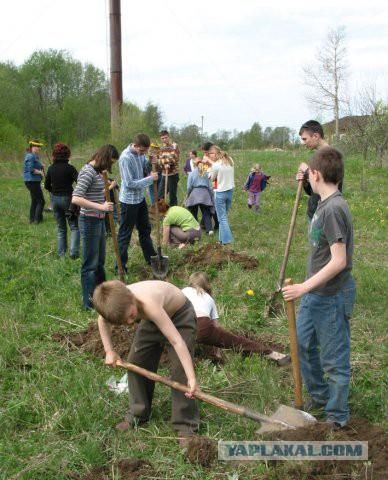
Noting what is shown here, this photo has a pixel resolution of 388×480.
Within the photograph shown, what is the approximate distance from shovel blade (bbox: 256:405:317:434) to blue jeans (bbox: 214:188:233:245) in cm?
530

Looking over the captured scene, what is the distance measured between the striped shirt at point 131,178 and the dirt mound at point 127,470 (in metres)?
4.12

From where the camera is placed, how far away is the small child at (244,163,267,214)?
11.5 meters

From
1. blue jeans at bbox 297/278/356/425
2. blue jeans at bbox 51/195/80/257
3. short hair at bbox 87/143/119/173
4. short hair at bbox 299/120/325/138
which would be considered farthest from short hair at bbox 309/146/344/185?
blue jeans at bbox 51/195/80/257

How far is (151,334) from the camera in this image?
11.1 ft

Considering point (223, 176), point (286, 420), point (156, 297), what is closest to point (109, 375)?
point (156, 297)

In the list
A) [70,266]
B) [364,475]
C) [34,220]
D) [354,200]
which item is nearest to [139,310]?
[364,475]

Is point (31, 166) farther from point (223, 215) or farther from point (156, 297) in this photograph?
point (156, 297)

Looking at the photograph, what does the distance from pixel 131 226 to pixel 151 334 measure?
11.6 ft

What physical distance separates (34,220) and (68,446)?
326 inches

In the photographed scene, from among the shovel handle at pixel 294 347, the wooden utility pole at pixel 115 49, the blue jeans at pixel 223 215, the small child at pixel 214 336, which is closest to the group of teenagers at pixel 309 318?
the shovel handle at pixel 294 347

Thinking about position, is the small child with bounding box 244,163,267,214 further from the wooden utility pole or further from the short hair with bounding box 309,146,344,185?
the short hair with bounding box 309,146,344,185

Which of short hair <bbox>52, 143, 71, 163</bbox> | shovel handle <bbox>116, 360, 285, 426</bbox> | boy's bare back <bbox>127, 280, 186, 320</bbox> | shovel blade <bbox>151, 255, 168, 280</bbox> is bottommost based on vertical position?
shovel handle <bbox>116, 360, 285, 426</bbox>

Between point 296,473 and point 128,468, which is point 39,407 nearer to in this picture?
point 128,468

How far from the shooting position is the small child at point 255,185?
1155 centimetres
